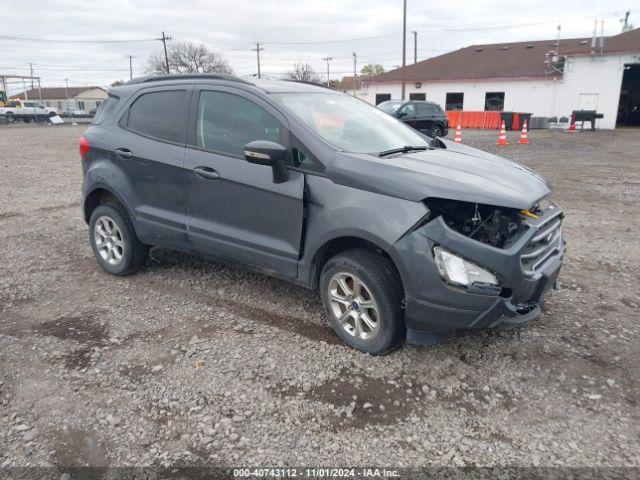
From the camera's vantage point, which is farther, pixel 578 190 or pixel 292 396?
pixel 578 190

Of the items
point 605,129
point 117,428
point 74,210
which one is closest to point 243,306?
point 117,428

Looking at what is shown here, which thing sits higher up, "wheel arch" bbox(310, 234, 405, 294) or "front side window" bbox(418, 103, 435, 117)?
"front side window" bbox(418, 103, 435, 117)

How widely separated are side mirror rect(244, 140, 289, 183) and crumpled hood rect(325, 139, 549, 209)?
329mm

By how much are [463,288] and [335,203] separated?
0.99m

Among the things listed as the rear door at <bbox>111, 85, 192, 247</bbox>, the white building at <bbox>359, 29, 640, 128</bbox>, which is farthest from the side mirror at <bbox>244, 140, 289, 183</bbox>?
Result: the white building at <bbox>359, 29, 640, 128</bbox>

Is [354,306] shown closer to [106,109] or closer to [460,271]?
[460,271]

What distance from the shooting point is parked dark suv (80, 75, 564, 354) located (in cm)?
311

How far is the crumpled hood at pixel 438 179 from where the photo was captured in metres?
3.14

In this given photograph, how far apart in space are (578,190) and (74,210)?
8756 mm

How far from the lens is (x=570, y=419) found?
2.89 m

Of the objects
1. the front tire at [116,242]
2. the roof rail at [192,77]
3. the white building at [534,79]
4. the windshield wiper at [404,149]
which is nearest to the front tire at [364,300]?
the windshield wiper at [404,149]

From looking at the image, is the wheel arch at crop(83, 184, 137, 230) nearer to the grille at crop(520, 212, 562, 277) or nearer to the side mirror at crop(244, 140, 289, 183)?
the side mirror at crop(244, 140, 289, 183)

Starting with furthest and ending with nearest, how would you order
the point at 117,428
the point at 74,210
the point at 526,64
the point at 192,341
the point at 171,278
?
the point at 526,64 < the point at 74,210 < the point at 171,278 < the point at 192,341 < the point at 117,428

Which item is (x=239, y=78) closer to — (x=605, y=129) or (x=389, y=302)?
(x=389, y=302)
